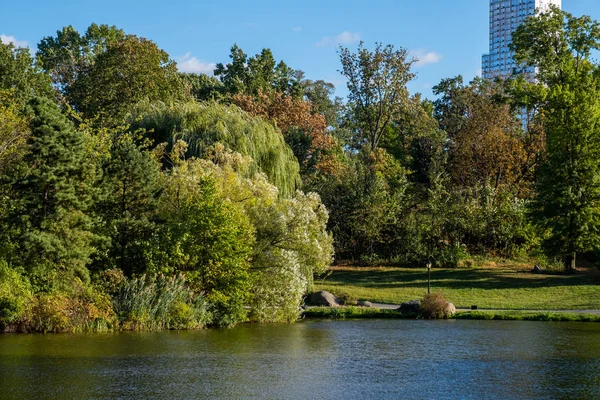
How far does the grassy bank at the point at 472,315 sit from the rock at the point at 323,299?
1976 millimetres

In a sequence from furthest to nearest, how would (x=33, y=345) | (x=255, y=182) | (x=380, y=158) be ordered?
1. (x=380, y=158)
2. (x=255, y=182)
3. (x=33, y=345)

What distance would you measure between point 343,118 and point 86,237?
65740 mm

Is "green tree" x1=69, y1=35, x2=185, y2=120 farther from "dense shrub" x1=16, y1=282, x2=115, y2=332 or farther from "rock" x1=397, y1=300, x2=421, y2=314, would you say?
"dense shrub" x1=16, y1=282, x2=115, y2=332

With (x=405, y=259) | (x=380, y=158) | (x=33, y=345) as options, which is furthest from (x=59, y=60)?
(x=33, y=345)

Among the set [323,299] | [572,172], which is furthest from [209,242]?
[572,172]

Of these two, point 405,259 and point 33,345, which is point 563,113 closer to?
point 405,259

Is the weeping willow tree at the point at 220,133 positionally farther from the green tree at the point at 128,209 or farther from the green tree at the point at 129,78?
the green tree at the point at 129,78

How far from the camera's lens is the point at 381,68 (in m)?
67.5

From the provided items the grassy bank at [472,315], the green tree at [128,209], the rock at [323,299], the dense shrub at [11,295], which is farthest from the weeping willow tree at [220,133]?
the dense shrub at [11,295]

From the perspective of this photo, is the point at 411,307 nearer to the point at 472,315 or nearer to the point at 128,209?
the point at 472,315

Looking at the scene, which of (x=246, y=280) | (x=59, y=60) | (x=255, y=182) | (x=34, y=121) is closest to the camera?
(x=34, y=121)

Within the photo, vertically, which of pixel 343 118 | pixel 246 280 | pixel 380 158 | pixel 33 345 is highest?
pixel 343 118

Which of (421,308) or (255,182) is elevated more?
(255,182)

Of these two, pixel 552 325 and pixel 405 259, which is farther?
Result: pixel 405 259
